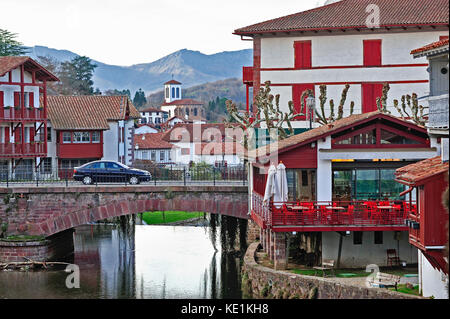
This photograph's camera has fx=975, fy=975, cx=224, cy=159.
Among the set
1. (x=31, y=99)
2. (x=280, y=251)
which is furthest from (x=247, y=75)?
(x=280, y=251)

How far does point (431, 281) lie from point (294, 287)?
19.2 ft

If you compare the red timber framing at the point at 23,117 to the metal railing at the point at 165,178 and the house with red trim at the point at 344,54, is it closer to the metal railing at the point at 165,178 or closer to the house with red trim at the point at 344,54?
the metal railing at the point at 165,178

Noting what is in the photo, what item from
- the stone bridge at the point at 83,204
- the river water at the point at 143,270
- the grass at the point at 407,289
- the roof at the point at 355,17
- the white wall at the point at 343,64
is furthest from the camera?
the white wall at the point at 343,64

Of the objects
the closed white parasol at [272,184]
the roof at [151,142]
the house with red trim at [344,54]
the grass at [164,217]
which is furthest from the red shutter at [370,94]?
the roof at [151,142]

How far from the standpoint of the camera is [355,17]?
57625 mm

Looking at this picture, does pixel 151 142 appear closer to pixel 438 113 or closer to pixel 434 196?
pixel 438 113

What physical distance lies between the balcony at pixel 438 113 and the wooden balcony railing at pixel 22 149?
36510mm

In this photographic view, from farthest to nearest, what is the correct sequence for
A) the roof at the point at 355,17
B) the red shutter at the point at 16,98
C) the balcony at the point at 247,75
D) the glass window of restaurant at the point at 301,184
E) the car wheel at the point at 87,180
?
the red shutter at the point at 16,98, the balcony at the point at 247,75, the roof at the point at 355,17, the car wheel at the point at 87,180, the glass window of restaurant at the point at 301,184

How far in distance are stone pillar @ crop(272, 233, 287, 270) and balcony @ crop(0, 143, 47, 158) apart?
2880 cm

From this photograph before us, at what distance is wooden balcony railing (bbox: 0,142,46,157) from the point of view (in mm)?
61062

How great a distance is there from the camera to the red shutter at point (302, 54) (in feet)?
189
